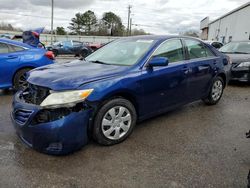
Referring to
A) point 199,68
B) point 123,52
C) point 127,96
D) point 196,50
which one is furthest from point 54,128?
point 196,50

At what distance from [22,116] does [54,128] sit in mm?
538

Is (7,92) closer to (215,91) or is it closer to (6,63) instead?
(6,63)

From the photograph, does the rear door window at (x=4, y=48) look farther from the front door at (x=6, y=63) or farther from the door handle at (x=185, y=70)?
the door handle at (x=185, y=70)

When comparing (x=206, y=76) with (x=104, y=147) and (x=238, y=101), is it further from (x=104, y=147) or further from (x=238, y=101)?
(x=104, y=147)

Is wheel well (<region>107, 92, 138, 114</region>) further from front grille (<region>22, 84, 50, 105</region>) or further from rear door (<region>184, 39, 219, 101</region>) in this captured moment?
rear door (<region>184, 39, 219, 101</region>)

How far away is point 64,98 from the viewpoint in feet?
9.57

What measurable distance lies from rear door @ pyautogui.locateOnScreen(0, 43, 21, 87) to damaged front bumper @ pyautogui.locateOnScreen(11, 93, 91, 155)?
3.22 metres

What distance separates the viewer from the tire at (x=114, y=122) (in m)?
3.21

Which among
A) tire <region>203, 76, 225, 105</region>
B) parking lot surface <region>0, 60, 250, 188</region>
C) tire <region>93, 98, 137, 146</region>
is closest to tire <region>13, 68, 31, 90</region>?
parking lot surface <region>0, 60, 250, 188</region>

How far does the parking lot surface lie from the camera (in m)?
2.66

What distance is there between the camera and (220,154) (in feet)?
10.7

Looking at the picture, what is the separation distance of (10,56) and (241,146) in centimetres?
523

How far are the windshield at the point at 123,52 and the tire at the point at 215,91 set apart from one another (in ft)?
6.44

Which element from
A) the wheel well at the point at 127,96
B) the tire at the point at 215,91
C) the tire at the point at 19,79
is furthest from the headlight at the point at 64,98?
the tire at the point at 19,79
